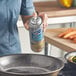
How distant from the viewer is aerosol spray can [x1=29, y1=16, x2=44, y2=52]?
4.98 ft

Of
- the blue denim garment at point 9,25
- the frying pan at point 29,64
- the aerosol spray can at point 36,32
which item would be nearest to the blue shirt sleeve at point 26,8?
the blue denim garment at point 9,25

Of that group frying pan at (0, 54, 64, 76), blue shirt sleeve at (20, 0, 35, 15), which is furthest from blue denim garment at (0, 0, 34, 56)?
frying pan at (0, 54, 64, 76)

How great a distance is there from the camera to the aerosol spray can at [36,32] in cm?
152

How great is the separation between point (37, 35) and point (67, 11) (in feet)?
5.12

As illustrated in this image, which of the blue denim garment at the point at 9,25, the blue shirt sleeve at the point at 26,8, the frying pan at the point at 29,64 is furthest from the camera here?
the blue shirt sleeve at the point at 26,8

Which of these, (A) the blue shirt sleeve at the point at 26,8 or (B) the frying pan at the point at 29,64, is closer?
(B) the frying pan at the point at 29,64

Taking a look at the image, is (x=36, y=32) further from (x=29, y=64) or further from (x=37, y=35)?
(x=29, y=64)

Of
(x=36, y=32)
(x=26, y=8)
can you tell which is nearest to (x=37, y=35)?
(x=36, y=32)

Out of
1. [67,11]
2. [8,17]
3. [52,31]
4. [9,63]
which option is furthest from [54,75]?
[67,11]

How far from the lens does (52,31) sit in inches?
101

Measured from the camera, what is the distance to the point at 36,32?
5.08ft

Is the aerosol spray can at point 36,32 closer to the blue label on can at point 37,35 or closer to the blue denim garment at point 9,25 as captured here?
the blue label on can at point 37,35

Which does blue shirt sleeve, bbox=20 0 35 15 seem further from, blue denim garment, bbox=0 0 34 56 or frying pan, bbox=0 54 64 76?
frying pan, bbox=0 54 64 76

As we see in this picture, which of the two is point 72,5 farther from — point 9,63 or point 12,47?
point 9,63
